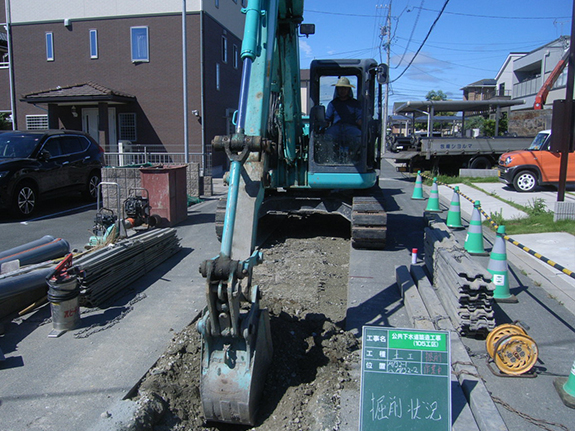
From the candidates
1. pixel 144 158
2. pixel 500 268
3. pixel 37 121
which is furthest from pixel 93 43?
pixel 500 268

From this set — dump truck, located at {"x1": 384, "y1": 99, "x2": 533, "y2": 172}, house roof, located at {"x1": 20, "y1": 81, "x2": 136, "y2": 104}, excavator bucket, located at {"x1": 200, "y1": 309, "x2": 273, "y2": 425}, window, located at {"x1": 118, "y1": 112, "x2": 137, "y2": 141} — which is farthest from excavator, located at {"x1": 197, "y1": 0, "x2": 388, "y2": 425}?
window, located at {"x1": 118, "y1": 112, "x2": 137, "y2": 141}

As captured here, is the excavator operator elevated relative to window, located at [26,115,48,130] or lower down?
lower down

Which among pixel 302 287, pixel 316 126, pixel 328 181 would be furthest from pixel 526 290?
pixel 316 126

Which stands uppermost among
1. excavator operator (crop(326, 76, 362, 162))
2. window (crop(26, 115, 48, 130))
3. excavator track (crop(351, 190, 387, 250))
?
window (crop(26, 115, 48, 130))

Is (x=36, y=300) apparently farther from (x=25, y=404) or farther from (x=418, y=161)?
(x=418, y=161)

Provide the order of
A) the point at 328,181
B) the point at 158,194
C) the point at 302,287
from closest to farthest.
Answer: the point at 302,287 < the point at 328,181 < the point at 158,194

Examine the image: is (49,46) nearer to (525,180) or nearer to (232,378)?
(525,180)

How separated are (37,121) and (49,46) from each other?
390 centimetres

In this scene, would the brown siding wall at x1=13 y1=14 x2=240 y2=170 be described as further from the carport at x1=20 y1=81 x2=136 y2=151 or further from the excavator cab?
the excavator cab

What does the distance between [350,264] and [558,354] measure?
11.2ft

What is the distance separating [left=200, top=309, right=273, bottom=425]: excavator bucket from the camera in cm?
344

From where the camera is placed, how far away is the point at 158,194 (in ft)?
32.3

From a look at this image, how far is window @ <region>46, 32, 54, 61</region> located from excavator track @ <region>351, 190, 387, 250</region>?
21017 millimetres

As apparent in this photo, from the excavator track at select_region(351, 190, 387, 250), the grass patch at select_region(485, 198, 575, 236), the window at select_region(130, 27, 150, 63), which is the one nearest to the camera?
the excavator track at select_region(351, 190, 387, 250)
